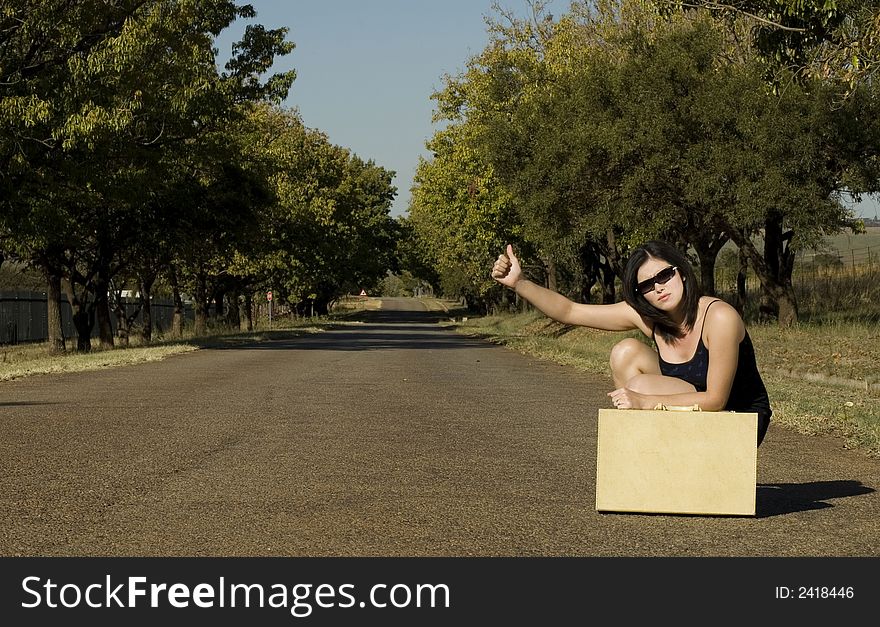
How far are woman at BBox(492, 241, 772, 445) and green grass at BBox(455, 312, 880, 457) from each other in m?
3.82

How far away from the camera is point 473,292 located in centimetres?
9769

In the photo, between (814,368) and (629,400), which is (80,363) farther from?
(629,400)

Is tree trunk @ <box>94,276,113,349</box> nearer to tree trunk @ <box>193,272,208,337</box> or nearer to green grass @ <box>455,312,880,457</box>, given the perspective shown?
tree trunk @ <box>193,272,208,337</box>

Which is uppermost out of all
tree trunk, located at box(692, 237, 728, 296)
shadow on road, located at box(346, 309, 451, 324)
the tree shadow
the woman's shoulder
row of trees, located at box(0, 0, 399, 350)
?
row of trees, located at box(0, 0, 399, 350)

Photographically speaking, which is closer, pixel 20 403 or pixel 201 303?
pixel 20 403

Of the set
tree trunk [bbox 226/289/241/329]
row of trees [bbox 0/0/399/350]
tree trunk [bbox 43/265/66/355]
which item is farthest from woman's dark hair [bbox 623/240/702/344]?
tree trunk [bbox 226/289/241/329]

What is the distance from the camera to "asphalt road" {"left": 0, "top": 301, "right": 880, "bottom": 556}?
6.23 m

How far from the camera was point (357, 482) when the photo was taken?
8422 millimetres

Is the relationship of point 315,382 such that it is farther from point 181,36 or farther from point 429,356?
point 181,36

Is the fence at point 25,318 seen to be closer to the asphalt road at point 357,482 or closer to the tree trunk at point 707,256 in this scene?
A: the tree trunk at point 707,256

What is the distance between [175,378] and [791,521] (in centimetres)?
1472

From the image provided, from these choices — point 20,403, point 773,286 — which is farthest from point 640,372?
point 773,286

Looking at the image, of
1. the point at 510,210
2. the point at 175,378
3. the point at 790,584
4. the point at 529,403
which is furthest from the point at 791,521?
the point at 510,210

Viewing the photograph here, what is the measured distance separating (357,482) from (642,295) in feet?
8.69
